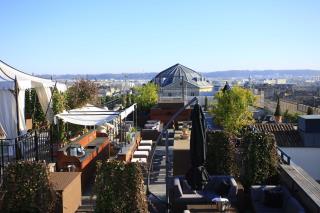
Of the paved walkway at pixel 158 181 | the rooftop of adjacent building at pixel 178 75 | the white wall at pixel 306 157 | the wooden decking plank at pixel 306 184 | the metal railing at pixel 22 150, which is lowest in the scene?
the white wall at pixel 306 157

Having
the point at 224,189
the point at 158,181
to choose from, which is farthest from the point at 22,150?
the point at 224,189

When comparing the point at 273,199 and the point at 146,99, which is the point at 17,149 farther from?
the point at 146,99

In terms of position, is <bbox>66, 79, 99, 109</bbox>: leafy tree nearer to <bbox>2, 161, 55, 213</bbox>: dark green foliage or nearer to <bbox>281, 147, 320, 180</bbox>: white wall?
<bbox>281, 147, 320, 180</bbox>: white wall

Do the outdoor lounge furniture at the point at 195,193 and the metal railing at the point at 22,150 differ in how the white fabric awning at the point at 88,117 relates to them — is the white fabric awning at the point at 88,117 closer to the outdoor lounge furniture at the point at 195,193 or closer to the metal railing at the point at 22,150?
the metal railing at the point at 22,150

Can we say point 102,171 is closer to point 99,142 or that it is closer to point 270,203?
point 270,203

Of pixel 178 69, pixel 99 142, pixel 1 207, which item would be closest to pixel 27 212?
pixel 1 207

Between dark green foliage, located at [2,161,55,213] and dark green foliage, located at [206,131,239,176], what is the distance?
15.2 ft

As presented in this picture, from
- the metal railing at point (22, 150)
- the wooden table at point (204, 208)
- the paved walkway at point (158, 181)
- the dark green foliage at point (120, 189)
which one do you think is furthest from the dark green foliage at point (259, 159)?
the metal railing at point (22, 150)

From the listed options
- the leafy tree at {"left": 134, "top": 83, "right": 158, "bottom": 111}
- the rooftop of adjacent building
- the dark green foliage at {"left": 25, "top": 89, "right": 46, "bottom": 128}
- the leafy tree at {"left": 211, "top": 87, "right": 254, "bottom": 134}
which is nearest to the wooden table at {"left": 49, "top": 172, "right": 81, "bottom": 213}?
the dark green foliage at {"left": 25, "top": 89, "right": 46, "bottom": 128}

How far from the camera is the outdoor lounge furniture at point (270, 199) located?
8.44 m

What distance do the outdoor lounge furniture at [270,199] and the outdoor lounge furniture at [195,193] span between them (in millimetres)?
466

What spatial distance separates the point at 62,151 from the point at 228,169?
433cm

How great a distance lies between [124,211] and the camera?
6.61 metres

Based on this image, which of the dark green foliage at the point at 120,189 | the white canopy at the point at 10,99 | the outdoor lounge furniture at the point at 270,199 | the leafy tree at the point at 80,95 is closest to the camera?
the dark green foliage at the point at 120,189
